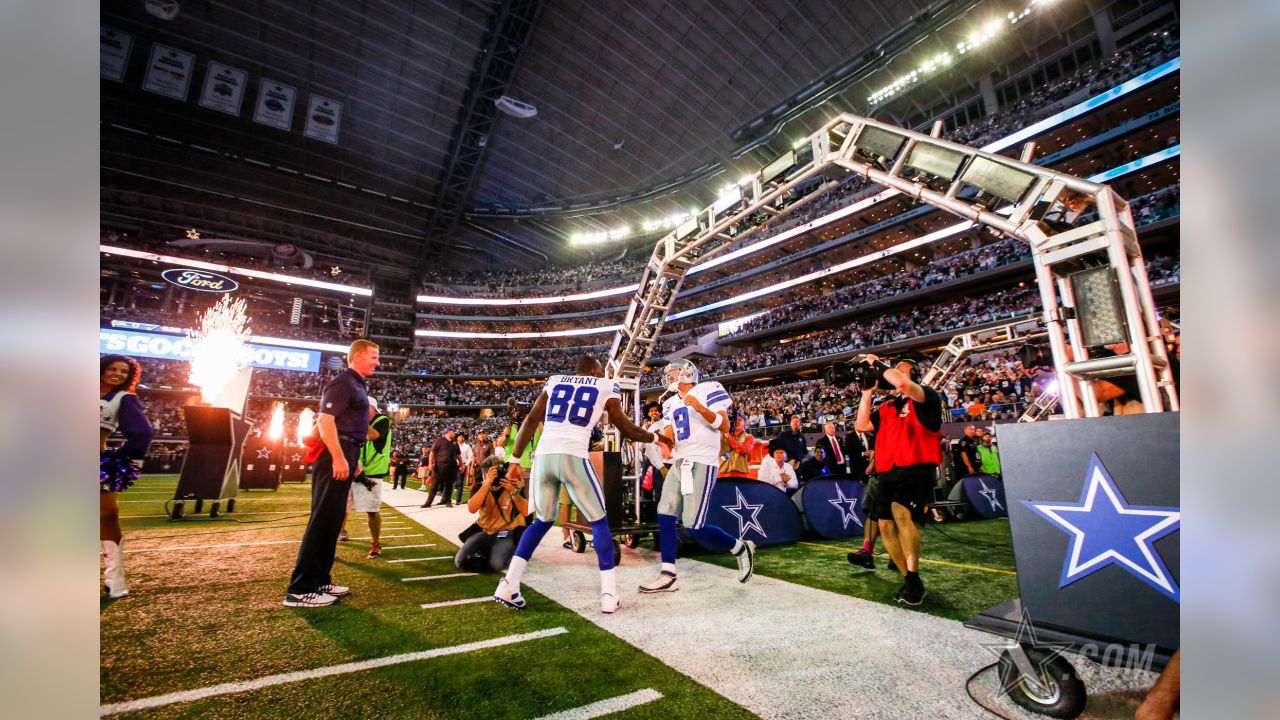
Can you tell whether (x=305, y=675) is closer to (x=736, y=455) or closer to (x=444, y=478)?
(x=736, y=455)

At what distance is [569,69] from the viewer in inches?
1185

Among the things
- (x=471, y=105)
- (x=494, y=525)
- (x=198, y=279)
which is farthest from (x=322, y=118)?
(x=494, y=525)

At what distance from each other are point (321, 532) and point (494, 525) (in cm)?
165

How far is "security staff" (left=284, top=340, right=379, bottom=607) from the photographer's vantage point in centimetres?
398

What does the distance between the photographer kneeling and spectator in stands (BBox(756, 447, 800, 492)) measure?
3.74 meters

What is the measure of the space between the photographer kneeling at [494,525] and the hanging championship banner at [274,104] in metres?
32.8

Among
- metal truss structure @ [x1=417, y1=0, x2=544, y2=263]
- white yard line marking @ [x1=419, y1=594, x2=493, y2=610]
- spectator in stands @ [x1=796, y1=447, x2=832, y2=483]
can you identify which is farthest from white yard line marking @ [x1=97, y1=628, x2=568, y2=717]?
metal truss structure @ [x1=417, y1=0, x2=544, y2=263]

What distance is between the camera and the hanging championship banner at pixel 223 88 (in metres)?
27.6

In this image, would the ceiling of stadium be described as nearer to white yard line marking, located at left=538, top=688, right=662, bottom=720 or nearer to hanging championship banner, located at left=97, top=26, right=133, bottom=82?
hanging championship banner, located at left=97, top=26, right=133, bottom=82

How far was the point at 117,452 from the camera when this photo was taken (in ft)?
12.7

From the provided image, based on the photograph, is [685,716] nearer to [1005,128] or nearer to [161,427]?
[1005,128]

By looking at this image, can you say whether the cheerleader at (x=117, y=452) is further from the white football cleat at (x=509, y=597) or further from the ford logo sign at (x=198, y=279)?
the ford logo sign at (x=198, y=279)

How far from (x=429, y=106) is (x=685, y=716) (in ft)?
119
